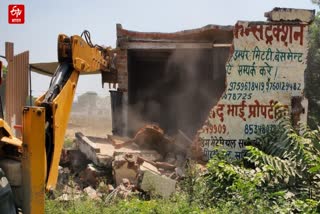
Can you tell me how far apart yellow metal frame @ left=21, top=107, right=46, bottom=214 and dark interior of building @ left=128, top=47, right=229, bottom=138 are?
6.75 meters

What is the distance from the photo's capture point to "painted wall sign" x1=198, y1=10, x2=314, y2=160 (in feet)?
28.4

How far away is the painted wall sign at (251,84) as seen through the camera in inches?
341

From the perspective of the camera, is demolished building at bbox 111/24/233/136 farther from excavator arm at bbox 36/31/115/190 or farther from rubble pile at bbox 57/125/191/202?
excavator arm at bbox 36/31/115/190

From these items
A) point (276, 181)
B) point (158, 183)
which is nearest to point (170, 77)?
point (158, 183)

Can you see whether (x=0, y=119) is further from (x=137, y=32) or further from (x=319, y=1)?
(x=319, y=1)

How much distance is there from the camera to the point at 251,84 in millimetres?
8711

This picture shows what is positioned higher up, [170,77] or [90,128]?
[170,77]

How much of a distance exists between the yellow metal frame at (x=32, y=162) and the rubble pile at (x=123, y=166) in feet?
8.55

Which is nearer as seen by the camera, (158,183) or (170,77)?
(158,183)

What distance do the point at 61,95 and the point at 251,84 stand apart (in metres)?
4.61

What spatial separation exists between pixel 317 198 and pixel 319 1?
53.5ft

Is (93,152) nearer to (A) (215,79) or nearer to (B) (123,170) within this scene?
(B) (123,170)

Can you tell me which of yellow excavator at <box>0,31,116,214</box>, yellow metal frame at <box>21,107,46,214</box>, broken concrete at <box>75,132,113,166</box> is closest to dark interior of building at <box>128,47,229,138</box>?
broken concrete at <box>75,132,113,166</box>

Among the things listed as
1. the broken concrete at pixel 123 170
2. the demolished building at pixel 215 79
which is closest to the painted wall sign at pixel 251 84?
the demolished building at pixel 215 79
